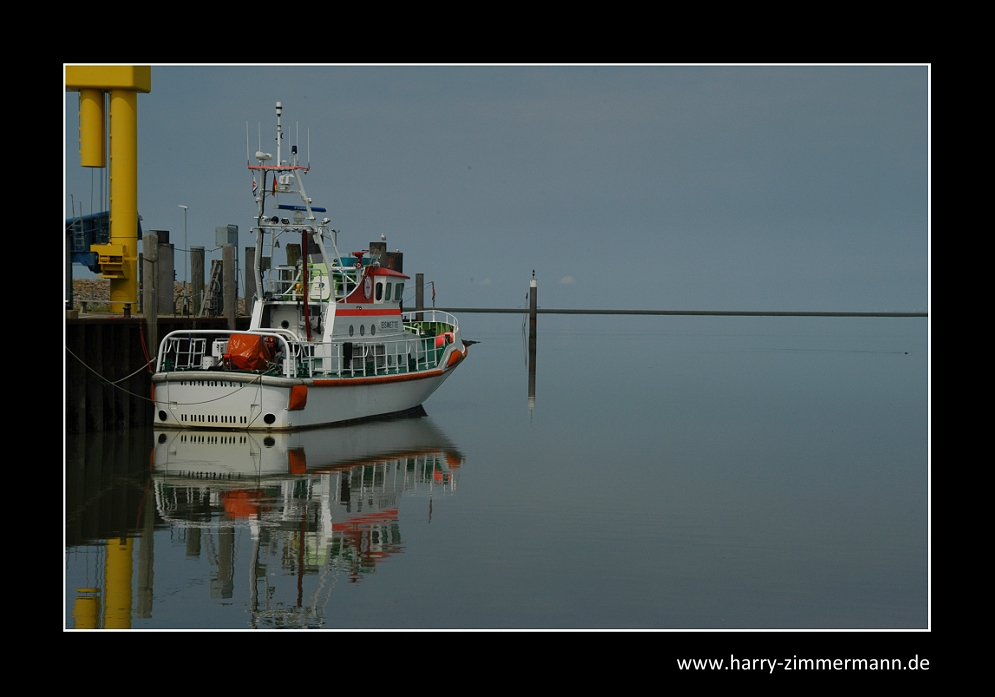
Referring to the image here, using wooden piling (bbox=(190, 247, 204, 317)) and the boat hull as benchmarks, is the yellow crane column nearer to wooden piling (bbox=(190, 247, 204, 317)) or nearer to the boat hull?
wooden piling (bbox=(190, 247, 204, 317))

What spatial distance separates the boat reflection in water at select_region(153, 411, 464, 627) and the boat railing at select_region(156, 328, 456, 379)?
4.51 feet

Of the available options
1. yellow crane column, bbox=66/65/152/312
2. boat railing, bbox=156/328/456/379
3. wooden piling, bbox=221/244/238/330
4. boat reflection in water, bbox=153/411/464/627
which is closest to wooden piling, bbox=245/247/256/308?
wooden piling, bbox=221/244/238/330

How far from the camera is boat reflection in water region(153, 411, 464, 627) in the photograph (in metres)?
11.9

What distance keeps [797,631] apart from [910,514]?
22.4ft

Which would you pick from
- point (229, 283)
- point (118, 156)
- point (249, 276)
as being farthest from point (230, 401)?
point (249, 276)

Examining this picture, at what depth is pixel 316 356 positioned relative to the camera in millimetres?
23719

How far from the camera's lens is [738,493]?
58.3 ft

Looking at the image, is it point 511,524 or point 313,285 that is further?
point 313,285

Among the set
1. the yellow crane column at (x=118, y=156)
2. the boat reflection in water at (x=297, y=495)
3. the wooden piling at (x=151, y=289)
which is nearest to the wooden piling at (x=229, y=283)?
the yellow crane column at (x=118, y=156)

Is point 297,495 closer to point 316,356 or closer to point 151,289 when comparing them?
point 316,356

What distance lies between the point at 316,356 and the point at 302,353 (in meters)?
0.50

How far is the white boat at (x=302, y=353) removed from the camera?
882 inches

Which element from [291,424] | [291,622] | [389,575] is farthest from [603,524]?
[291,424]

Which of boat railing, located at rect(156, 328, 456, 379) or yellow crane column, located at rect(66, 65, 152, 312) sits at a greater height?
yellow crane column, located at rect(66, 65, 152, 312)
